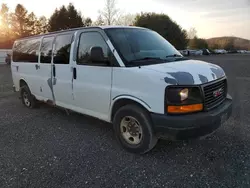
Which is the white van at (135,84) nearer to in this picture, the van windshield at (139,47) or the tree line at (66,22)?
the van windshield at (139,47)

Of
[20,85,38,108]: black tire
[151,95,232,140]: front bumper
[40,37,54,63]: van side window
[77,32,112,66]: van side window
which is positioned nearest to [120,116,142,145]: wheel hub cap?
[151,95,232,140]: front bumper

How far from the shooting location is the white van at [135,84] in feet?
9.43

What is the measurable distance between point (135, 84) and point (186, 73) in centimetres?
74

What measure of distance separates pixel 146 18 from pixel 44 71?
41702mm

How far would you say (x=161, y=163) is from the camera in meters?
3.18

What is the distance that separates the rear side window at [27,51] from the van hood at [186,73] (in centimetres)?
359

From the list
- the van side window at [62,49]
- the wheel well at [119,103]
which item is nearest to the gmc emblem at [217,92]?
the wheel well at [119,103]

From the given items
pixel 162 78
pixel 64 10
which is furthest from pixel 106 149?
pixel 64 10

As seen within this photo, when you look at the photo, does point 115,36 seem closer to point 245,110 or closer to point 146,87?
point 146,87

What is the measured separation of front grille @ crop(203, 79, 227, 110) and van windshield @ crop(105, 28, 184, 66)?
2.70 ft

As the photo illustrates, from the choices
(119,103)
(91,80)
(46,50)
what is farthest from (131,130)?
(46,50)

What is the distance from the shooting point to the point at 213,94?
125 inches

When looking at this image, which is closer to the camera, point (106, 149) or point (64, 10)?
point (106, 149)

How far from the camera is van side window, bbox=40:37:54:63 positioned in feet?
16.0
